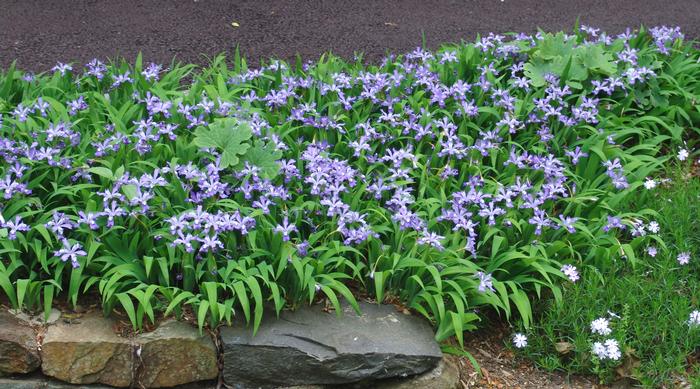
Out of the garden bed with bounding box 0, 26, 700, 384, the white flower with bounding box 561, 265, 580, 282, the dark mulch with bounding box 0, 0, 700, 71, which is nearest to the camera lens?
the garden bed with bounding box 0, 26, 700, 384

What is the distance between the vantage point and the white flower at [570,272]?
3520 mm

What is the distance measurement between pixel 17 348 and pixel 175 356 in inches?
22.3

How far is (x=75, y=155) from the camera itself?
361cm

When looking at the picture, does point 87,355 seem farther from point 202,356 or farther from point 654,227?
point 654,227

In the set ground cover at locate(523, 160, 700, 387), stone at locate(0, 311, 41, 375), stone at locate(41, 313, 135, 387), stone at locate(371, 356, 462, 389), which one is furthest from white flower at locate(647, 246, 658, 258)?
stone at locate(0, 311, 41, 375)

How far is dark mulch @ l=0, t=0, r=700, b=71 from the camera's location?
18.3 feet

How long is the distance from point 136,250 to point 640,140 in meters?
2.66

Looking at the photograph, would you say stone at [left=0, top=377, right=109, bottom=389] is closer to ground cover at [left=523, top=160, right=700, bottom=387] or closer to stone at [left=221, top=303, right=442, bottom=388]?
stone at [left=221, top=303, right=442, bottom=388]

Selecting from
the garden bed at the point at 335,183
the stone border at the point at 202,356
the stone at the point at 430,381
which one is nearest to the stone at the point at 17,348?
the stone border at the point at 202,356

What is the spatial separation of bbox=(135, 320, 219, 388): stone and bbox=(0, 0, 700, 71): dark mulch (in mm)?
2682

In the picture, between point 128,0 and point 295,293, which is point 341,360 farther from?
point 128,0

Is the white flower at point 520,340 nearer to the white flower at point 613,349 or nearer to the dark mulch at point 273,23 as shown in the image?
the white flower at point 613,349

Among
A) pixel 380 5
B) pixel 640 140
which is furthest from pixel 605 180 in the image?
pixel 380 5

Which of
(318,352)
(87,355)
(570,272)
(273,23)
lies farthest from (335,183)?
(273,23)
